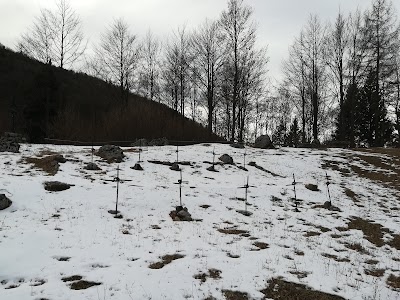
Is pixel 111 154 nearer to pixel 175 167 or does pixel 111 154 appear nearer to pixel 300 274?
pixel 175 167

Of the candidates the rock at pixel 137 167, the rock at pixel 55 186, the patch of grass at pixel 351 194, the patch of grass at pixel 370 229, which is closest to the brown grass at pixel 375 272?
the patch of grass at pixel 370 229

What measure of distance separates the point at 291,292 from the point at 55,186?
8590mm

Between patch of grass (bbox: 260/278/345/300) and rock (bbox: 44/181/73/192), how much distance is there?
7961 mm

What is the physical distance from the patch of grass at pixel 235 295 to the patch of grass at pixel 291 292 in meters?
0.40

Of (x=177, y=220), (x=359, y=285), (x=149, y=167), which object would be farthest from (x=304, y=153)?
(x=359, y=285)

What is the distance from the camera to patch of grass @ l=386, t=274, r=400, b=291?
21.9 ft

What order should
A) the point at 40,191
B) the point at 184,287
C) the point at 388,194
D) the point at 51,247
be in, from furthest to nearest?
the point at 388,194, the point at 40,191, the point at 51,247, the point at 184,287

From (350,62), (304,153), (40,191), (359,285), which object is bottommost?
(359,285)

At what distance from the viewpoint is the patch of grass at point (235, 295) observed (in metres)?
5.87

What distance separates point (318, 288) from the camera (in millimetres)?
6410

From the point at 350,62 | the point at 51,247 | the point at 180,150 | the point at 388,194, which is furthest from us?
the point at 350,62

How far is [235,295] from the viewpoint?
5.95 metres

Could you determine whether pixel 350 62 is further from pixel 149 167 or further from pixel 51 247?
pixel 51 247

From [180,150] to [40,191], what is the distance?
9.83 meters
